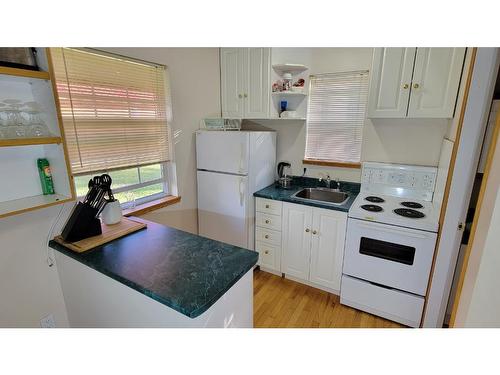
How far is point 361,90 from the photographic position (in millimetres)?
2445

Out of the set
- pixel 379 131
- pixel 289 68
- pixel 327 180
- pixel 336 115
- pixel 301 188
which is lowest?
pixel 301 188

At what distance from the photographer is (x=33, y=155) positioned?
1.45 meters

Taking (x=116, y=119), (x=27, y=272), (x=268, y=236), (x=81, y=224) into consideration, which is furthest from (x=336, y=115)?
(x=27, y=272)

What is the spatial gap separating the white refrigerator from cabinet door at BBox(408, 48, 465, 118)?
1353 mm

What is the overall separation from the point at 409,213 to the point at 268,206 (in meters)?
1.20

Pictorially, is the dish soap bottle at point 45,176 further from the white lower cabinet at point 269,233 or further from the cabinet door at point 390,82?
the cabinet door at point 390,82

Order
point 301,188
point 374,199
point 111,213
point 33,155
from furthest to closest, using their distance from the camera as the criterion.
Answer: point 301,188
point 374,199
point 111,213
point 33,155

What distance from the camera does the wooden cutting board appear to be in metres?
1.35

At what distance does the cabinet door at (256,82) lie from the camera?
2482 mm

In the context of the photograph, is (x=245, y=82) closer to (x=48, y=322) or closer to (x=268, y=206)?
(x=268, y=206)

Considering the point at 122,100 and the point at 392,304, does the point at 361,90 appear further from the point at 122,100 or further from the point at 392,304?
the point at 122,100

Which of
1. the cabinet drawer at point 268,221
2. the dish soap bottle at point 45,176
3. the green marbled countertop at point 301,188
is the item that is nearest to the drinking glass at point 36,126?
the dish soap bottle at point 45,176

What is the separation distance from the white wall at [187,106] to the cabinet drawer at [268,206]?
731 millimetres

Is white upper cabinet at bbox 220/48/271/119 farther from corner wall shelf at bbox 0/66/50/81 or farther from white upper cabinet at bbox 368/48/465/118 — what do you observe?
corner wall shelf at bbox 0/66/50/81
